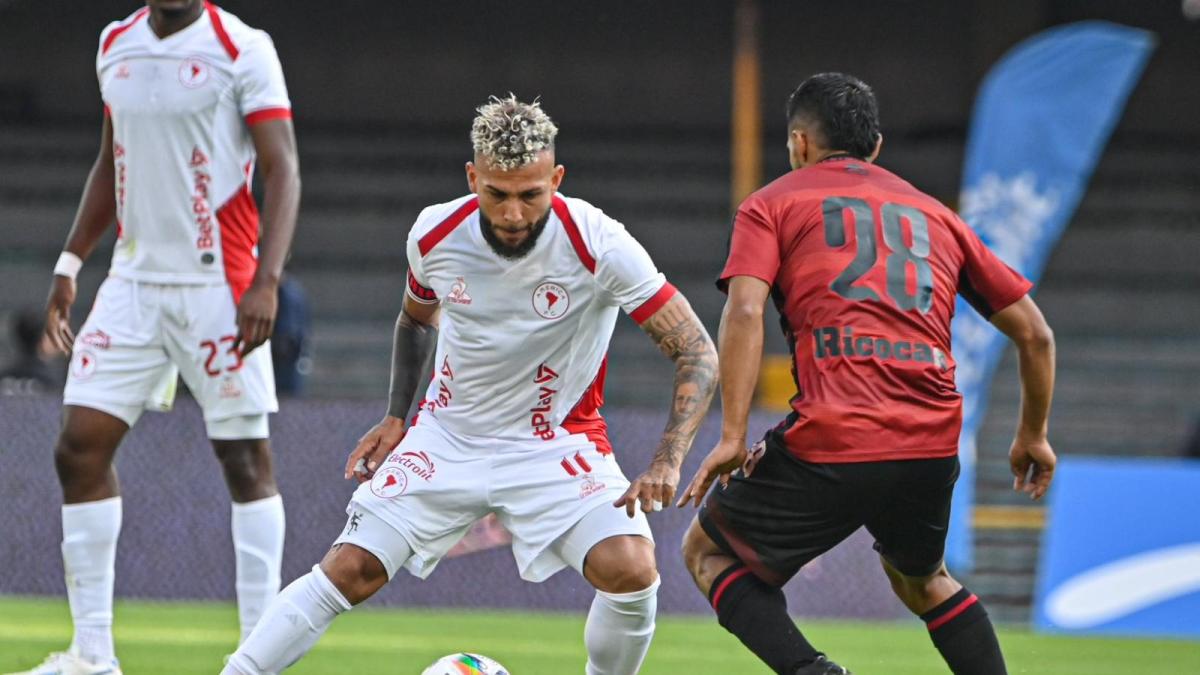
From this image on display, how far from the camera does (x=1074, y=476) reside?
1053 cm

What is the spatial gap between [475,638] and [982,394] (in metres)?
4.71

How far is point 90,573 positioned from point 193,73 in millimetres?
1596

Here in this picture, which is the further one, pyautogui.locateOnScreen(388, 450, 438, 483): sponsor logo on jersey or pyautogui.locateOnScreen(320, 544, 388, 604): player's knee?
pyautogui.locateOnScreen(388, 450, 438, 483): sponsor logo on jersey

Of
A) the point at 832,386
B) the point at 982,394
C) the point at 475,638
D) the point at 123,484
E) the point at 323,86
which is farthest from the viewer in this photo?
the point at 323,86

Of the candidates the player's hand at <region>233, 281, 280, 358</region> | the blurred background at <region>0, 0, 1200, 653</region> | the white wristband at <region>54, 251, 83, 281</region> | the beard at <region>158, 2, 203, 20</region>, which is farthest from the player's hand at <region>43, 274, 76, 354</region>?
the blurred background at <region>0, 0, 1200, 653</region>

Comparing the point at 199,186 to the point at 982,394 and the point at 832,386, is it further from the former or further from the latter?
the point at 982,394

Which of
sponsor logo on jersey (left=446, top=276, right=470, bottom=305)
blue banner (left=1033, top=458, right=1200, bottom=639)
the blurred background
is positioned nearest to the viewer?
sponsor logo on jersey (left=446, top=276, right=470, bottom=305)

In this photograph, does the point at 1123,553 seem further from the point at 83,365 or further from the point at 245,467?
the point at 83,365

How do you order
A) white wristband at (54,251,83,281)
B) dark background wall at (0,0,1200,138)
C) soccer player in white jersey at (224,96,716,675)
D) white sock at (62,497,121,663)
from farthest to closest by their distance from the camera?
dark background wall at (0,0,1200,138) < white wristband at (54,251,83,281) < white sock at (62,497,121,663) < soccer player in white jersey at (224,96,716,675)

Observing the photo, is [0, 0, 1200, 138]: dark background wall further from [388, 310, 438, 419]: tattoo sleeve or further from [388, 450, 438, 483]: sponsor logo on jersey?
[388, 450, 438, 483]: sponsor logo on jersey

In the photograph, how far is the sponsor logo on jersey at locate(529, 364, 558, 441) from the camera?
5.12 m

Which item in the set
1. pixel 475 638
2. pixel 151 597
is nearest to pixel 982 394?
pixel 475 638

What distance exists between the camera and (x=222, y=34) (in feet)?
19.3

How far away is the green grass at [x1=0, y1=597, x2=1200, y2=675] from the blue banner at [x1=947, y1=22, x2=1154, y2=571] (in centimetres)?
294
